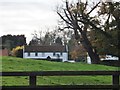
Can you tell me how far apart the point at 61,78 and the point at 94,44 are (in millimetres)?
30309

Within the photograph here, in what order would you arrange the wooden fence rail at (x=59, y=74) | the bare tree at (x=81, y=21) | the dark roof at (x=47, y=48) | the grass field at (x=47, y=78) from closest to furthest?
the wooden fence rail at (x=59, y=74)
the grass field at (x=47, y=78)
the bare tree at (x=81, y=21)
the dark roof at (x=47, y=48)

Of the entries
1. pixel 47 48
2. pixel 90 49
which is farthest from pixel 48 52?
pixel 90 49

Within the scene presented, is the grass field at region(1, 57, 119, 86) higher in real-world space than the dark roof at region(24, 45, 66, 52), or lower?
lower

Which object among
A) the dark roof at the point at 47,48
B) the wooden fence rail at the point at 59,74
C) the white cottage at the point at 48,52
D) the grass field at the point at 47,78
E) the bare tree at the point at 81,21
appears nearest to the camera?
the wooden fence rail at the point at 59,74

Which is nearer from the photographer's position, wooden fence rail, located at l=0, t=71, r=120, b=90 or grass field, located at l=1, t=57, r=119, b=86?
wooden fence rail, located at l=0, t=71, r=120, b=90

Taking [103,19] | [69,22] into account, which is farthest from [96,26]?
[69,22]

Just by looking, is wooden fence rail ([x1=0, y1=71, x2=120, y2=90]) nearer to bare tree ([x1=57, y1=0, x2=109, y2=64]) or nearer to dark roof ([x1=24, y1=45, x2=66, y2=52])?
bare tree ([x1=57, y1=0, x2=109, y2=64])

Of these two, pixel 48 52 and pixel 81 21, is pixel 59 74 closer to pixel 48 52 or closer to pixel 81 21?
pixel 81 21

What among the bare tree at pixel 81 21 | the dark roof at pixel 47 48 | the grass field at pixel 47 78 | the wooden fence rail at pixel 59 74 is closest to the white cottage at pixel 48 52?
the dark roof at pixel 47 48

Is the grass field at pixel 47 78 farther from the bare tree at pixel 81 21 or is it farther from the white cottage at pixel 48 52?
the white cottage at pixel 48 52

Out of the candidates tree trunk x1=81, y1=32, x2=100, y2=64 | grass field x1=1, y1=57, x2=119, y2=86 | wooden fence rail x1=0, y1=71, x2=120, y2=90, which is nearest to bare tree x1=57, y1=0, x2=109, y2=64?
tree trunk x1=81, y1=32, x2=100, y2=64

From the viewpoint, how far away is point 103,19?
4344 cm

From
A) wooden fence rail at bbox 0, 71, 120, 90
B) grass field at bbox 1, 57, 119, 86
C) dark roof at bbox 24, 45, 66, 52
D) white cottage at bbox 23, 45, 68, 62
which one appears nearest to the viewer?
wooden fence rail at bbox 0, 71, 120, 90

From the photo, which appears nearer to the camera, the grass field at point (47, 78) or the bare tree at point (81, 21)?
the grass field at point (47, 78)
